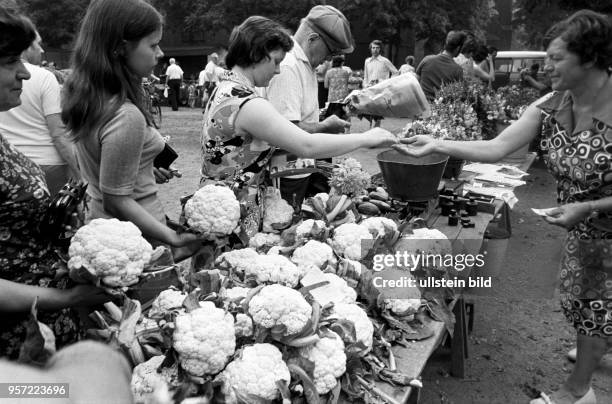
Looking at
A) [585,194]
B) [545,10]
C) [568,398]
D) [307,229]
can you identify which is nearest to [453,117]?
[585,194]

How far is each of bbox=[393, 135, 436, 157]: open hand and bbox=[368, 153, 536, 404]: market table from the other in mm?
419

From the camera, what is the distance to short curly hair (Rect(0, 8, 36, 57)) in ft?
4.09

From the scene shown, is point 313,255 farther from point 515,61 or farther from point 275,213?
point 515,61

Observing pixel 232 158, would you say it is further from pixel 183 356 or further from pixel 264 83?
pixel 183 356

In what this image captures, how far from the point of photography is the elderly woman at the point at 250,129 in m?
1.99

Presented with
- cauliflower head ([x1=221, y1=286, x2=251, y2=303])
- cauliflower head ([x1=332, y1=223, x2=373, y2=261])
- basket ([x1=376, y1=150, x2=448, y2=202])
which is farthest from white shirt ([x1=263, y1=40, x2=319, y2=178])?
cauliflower head ([x1=221, y1=286, x2=251, y2=303])

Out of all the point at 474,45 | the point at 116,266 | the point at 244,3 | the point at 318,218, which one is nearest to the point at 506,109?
the point at 474,45

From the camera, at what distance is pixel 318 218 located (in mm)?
2348

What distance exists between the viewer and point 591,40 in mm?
2205

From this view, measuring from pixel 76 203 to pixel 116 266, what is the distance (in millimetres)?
288

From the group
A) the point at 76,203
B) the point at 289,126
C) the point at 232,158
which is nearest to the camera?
the point at 76,203

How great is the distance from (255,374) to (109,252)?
19.5 inches

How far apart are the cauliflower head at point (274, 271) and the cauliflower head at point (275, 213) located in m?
0.59

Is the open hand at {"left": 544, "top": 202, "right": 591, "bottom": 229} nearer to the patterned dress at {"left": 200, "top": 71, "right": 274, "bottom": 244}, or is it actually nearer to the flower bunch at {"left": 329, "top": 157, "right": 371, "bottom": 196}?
the flower bunch at {"left": 329, "top": 157, "right": 371, "bottom": 196}
